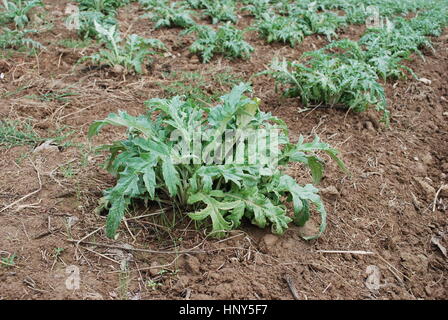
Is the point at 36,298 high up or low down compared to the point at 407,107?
up

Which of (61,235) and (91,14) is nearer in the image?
(61,235)

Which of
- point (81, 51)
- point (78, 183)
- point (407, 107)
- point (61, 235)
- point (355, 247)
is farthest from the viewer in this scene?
point (81, 51)

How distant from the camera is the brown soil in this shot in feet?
6.67

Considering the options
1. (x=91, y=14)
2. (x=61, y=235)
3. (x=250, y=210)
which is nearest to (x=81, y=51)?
(x=91, y=14)

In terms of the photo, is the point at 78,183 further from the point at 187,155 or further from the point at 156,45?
the point at 156,45

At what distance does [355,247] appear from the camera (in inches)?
93.4

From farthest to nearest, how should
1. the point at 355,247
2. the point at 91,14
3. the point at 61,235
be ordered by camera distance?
1. the point at 91,14
2. the point at 355,247
3. the point at 61,235

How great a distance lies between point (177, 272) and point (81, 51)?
2.90m

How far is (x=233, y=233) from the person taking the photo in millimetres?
2289

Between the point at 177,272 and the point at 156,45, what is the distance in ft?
9.15

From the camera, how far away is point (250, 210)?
2271 millimetres

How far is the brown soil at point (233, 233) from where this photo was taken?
203cm
